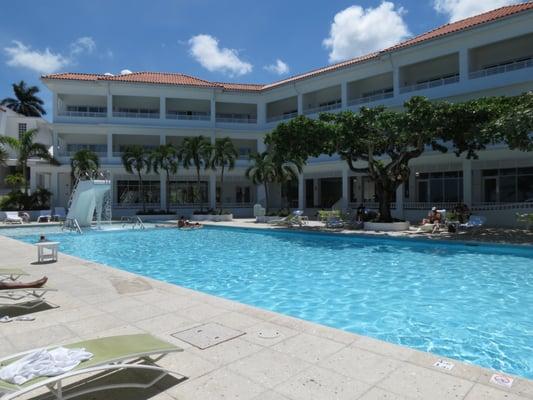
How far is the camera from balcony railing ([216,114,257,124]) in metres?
35.4

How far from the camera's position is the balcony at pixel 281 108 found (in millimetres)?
35031

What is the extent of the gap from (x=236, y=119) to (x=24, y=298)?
30012 mm

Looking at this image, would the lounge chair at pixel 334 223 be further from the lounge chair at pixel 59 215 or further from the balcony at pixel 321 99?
the lounge chair at pixel 59 215

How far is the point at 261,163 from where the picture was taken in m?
26.5

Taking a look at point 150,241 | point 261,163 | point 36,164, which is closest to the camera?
point 150,241

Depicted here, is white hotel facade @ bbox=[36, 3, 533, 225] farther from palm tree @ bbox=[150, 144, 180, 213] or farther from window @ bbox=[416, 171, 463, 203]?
palm tree @ bbox=[150, 144, 180, 213]

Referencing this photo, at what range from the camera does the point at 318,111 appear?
3084 cm

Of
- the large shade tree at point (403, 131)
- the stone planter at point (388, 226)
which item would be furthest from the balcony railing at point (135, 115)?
the stone planter at point (388, 226)

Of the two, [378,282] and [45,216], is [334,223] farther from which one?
[45,216]

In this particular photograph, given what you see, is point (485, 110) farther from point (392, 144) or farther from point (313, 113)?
point (313, 113)

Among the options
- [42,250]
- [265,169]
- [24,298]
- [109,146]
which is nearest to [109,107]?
[109,146]

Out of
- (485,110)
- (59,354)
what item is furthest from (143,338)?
(485,110)

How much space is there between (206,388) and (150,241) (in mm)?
15310

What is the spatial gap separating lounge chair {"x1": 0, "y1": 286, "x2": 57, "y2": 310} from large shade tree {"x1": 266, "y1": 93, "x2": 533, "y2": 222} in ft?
45.9
